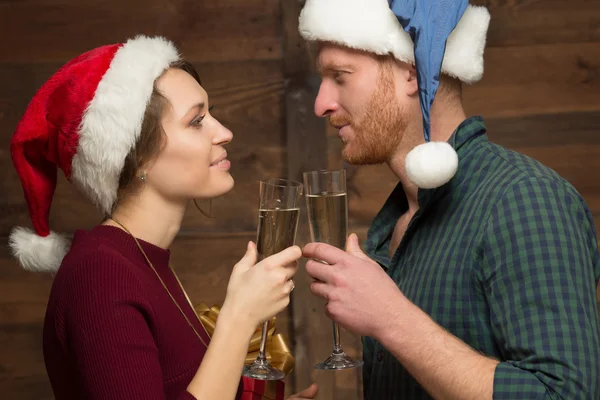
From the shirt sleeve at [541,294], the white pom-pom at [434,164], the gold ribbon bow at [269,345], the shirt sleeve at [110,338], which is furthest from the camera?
the gold ribbon bow at [269,345]

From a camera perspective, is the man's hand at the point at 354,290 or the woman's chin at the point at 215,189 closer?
the man's hand at the point at 354,290

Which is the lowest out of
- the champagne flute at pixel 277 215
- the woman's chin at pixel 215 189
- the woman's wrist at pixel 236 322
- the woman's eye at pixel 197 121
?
the woman's wrist at pixel 236 322

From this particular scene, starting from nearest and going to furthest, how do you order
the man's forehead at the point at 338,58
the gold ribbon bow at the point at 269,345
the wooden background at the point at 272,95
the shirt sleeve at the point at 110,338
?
the shirt sleeve at the point at 110,338 → the man's forehead at the point at 338,58 → the gold ribbon bow at the point at 269,345 → the wooden background at the point at 272,95

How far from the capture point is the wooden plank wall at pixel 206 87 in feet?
11.3

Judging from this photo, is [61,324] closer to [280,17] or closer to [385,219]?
[385,219]

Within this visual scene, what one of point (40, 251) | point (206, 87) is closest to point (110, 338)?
point (40, 251)

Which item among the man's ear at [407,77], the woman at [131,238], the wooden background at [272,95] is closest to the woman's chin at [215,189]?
the woman at [131,238]

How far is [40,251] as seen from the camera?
6.93 ft

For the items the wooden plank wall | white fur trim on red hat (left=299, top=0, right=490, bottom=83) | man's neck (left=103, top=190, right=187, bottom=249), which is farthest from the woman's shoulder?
the wooden plank wall

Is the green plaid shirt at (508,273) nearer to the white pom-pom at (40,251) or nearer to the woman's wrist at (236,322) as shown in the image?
the woman's wrist at (236,322)

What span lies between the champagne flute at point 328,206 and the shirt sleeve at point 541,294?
30 centimetres

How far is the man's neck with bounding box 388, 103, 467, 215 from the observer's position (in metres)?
2.00

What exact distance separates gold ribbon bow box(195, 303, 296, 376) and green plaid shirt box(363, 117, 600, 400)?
42cm


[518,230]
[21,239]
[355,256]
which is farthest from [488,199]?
[21,239]
